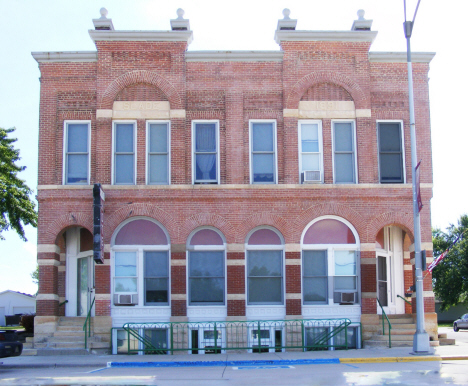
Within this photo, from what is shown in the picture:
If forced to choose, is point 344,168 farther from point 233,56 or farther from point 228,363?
point 228,363

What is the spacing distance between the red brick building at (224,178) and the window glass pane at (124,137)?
0.16ft

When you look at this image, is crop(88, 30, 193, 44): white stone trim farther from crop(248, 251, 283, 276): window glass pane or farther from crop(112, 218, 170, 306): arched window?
crop(248, 251, 283, 276): window glass pane

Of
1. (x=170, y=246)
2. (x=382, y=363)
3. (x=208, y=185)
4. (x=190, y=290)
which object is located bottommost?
(x=382, y=363)

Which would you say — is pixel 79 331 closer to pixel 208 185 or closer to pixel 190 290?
pixel 190 290

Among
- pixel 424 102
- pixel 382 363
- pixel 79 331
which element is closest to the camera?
pixel 382 363

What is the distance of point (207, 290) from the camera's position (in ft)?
70.2

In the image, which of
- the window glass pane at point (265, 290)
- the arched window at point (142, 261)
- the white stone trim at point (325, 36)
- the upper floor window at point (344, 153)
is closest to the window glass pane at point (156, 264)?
the arched window at point (142, 261)

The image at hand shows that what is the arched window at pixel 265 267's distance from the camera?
2144 cm

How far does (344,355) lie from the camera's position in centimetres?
1861

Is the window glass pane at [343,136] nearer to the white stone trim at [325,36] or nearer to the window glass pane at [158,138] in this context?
the white stone trim at [325,36]

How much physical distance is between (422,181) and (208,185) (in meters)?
7.25

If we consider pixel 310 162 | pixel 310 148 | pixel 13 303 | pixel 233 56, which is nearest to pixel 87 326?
pixel 310 162

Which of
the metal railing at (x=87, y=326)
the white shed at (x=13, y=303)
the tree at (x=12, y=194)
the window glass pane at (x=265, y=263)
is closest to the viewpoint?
the metal railing at (x=87, y=326)

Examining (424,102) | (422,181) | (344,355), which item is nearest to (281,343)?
(344,355)
